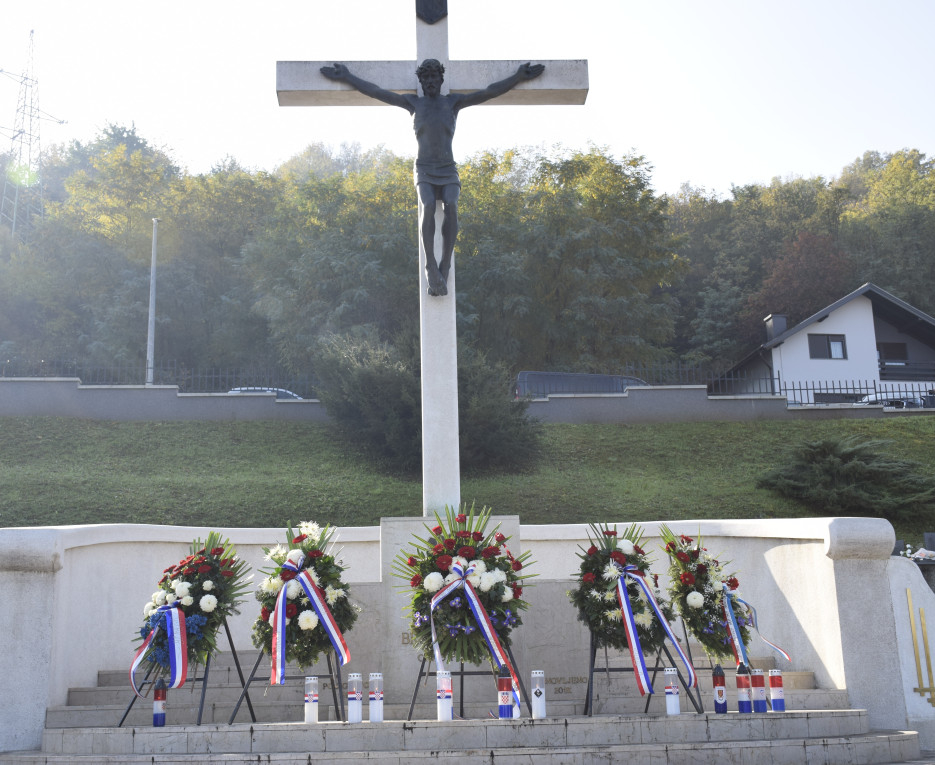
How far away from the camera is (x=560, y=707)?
623 cm

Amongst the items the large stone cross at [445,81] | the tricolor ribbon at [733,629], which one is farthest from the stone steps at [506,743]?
the large stone cross at [445,81]

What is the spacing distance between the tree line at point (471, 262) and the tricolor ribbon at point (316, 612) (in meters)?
23.3

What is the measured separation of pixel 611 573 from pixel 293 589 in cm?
216

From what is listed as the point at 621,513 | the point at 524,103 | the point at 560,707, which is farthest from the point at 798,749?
the point at 621,513

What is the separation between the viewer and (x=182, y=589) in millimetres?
6113

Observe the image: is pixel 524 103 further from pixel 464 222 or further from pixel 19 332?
pixel 19 332

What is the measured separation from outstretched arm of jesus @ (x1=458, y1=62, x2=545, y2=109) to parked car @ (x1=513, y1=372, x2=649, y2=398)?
1955cm

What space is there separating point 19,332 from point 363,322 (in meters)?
21.5

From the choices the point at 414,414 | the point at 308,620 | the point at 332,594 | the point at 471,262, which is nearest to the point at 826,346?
the point at 471,262

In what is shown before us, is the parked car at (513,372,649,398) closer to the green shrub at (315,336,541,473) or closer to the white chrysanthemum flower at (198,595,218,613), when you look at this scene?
the green shrub at (315,336,541,473)

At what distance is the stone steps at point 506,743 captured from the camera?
17.0 feet

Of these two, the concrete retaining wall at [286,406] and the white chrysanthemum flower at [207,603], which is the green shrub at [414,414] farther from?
Answer: the white chrysanthemum flower at [207,603]

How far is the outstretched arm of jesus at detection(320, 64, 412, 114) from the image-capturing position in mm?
7777

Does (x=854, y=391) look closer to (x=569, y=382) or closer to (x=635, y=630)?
(x=569, y=382)
